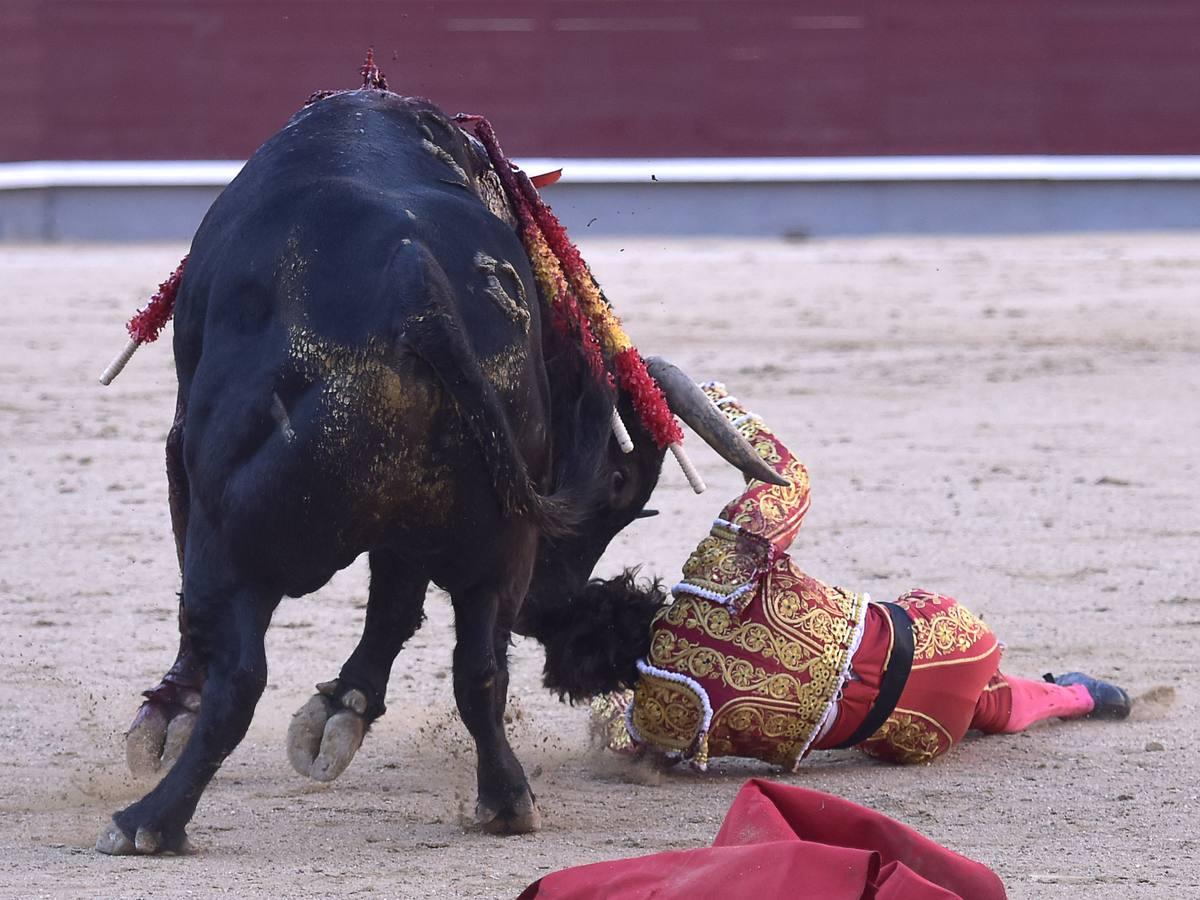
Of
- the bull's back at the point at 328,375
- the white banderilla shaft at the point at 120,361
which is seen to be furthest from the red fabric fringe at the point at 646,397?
the white banderilla shaft at the point at 120,361

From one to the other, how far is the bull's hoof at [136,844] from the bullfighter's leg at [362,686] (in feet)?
0.69

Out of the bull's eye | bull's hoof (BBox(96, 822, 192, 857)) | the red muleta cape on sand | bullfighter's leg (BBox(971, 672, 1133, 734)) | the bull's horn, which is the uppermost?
the bull's horn

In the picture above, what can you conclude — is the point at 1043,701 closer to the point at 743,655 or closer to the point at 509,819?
the point at 743,655

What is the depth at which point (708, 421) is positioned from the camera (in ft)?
8.89

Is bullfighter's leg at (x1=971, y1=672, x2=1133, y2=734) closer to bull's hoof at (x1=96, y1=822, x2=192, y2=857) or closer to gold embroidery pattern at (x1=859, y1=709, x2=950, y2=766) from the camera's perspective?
gold embroidery pattern at (x1=859, y1=709, x2=950, y2=766)

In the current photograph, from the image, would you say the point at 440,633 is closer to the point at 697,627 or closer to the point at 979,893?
the point at 697,627

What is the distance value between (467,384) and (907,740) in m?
0.98

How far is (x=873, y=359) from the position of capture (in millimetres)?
6996

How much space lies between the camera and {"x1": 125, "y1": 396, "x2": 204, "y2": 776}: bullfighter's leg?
2.51 metres

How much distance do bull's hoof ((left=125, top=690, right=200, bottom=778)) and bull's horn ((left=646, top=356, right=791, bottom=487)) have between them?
785mm

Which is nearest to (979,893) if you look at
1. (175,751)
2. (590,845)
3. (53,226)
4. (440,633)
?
(590,845)

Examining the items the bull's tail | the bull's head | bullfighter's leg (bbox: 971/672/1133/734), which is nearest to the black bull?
the bull's tail

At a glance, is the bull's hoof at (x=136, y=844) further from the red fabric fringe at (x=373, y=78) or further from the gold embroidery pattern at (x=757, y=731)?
the red fabric fringe at (x=373, y=78)

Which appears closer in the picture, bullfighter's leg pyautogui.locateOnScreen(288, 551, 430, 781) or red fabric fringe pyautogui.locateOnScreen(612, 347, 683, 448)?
bullfighter's leg pyautogui.locateOnScreen(288, 551, 430, 781)
